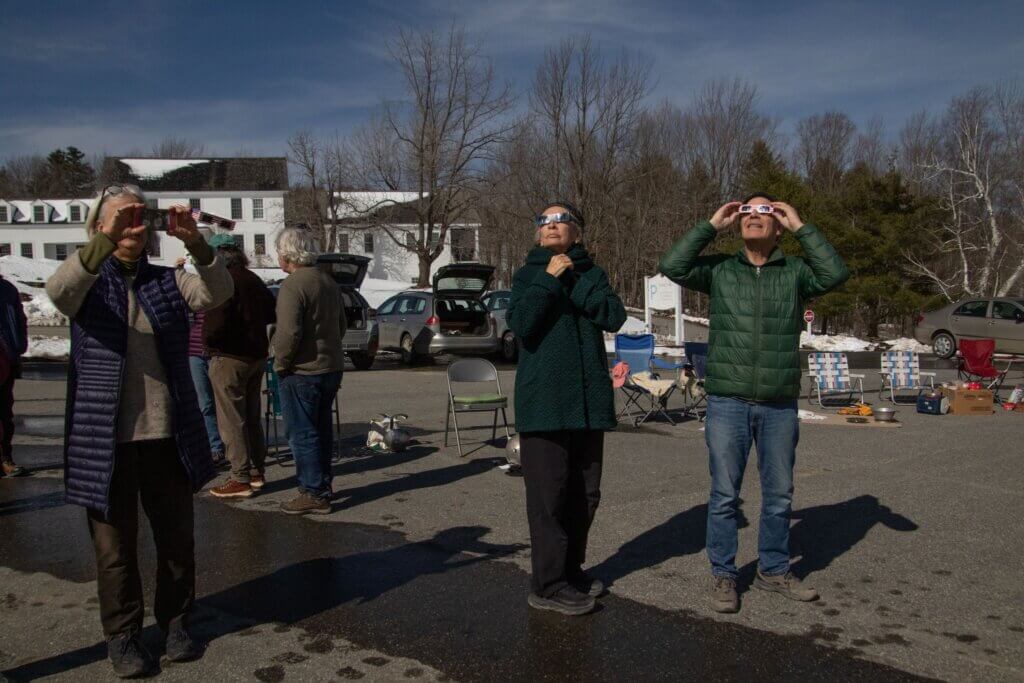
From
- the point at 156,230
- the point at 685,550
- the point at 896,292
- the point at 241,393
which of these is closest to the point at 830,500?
the point at 685,550

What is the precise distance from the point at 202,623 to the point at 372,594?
832mm

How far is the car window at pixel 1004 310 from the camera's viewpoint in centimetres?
2267

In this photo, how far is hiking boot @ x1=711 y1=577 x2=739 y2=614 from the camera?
437cm

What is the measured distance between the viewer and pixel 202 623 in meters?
4.25

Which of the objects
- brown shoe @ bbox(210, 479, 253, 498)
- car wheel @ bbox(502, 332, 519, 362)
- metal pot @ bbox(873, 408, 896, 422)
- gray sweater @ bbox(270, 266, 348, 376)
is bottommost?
brown shoe @ bbox(210, 479, 253, 498)

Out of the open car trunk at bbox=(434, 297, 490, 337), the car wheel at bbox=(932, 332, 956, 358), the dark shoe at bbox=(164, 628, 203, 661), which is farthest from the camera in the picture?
the car wheel at bbox=(932, 332, 956, 358)

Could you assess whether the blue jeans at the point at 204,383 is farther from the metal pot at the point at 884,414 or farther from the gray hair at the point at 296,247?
the metal pot at the point at 884,414

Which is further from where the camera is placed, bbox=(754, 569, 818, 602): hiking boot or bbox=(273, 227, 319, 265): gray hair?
bbox=(273, 227, 319, 265): gray hair

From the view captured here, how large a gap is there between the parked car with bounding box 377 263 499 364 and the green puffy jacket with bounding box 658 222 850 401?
14.2 m

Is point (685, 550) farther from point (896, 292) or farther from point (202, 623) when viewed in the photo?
point (896, 292)

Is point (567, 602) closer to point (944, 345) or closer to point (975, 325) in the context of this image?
point (975, 325)

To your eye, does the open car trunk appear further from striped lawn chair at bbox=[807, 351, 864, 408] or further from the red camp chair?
the red camp chair

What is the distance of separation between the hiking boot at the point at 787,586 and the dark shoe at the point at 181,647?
8.99 feet

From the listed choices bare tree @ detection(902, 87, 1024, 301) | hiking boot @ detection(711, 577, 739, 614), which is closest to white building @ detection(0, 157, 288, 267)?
bare tree @ detection(902, 87, 1024, 301)
